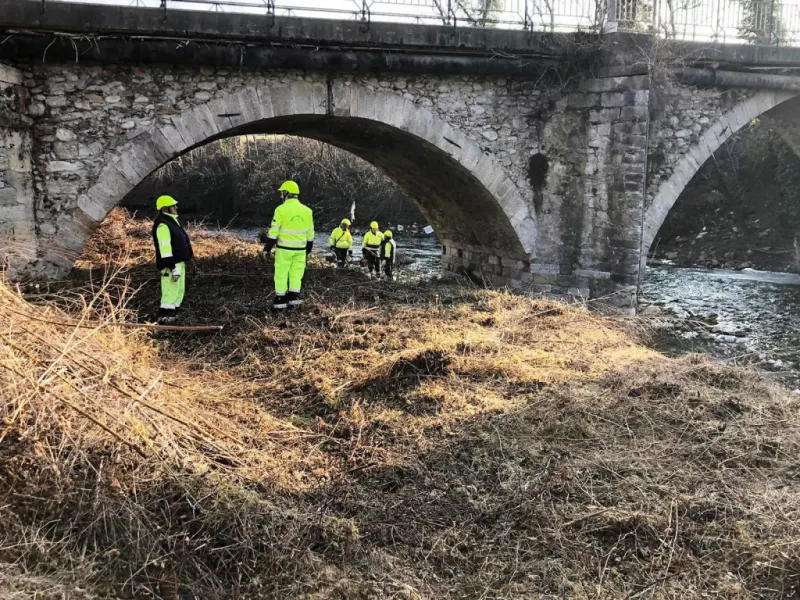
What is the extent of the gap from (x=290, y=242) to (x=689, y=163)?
658 centimetres

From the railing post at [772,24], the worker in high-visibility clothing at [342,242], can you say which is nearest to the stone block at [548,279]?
the worker in high-visibility clothing at [342,242]

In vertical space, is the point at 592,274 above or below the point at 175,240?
below

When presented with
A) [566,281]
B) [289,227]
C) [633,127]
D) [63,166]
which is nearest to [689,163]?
[633,127]

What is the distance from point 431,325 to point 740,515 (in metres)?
3.89

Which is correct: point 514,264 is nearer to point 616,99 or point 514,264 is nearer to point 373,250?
point 616,99

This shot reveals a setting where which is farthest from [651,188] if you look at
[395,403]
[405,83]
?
[395,403]

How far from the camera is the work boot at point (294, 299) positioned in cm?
751

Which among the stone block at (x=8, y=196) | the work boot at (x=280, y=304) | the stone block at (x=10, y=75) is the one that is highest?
the stone block at (x=10, y=75)

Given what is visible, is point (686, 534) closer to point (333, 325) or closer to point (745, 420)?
point (745, 420)

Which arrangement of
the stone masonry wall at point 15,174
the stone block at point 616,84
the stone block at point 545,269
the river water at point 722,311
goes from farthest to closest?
the stone block at point 545,269 < the stone block at point 616,84 < the river water at point 722,311 < the stone masonry wall at point 15,174

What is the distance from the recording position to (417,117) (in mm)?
8789

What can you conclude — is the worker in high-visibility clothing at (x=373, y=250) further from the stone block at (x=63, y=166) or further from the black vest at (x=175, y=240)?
the stone block at (x=63, y=166)

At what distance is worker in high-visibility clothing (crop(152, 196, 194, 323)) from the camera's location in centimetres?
694

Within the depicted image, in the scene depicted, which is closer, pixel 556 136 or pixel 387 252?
pixel 556 136
